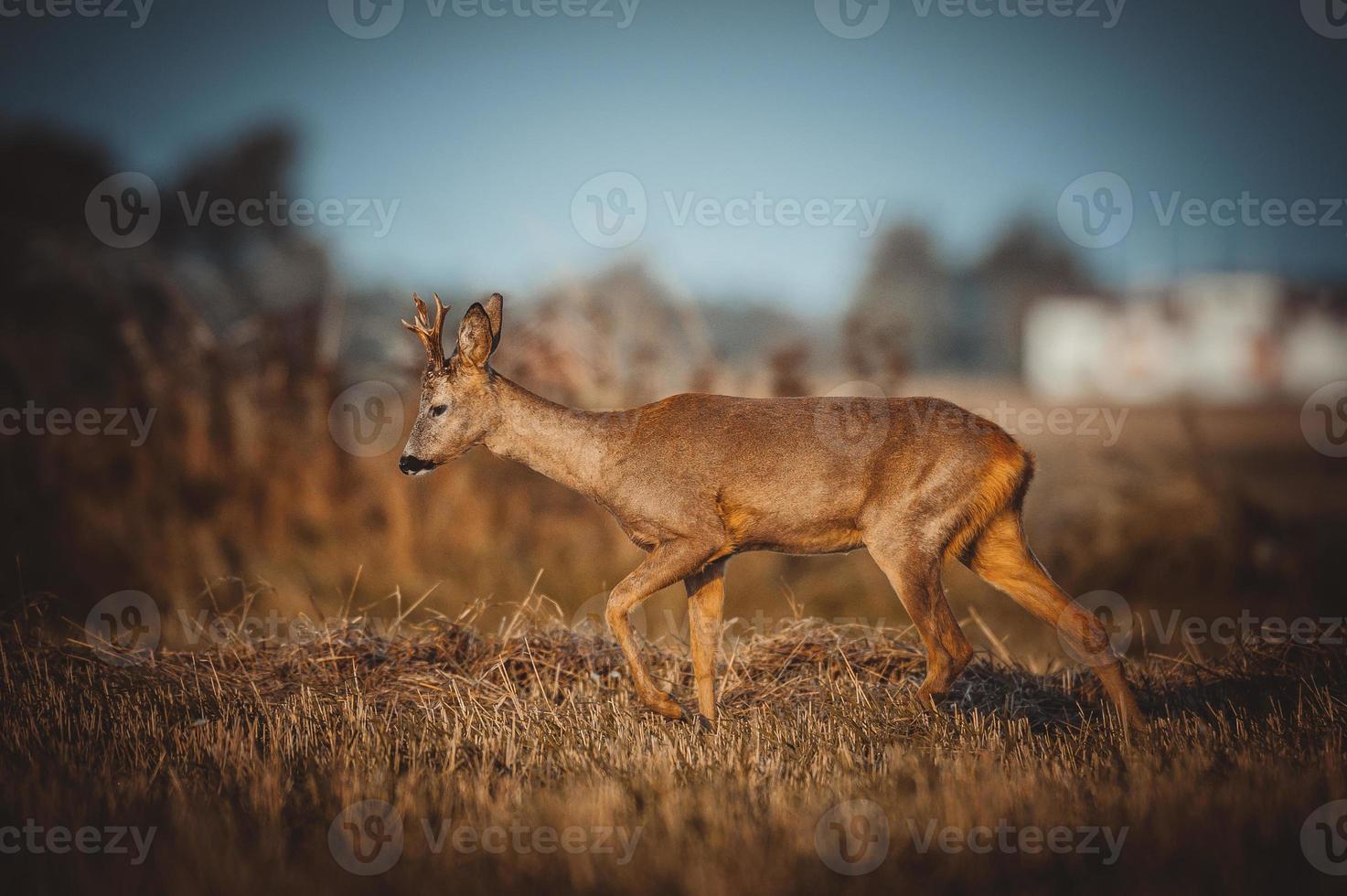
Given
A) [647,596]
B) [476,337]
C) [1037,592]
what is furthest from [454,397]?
[1037,592]

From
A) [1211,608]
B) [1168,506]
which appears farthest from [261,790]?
[1168,506]

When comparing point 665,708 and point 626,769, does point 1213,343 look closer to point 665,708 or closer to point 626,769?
point 665,708

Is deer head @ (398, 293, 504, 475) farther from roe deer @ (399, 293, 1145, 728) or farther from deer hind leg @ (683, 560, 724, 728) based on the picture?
deer hind leg @ (683, 560, 724, 728)

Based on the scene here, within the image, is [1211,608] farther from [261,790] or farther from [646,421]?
[261,790]

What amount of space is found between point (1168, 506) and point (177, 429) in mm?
13976

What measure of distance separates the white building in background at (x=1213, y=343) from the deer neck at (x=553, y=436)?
19371 millimetres

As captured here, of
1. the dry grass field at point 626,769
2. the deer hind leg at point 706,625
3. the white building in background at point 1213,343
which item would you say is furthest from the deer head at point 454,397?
the white building in background at point 1213,343

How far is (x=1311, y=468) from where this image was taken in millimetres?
16156

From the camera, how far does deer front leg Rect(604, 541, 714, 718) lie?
6133mm

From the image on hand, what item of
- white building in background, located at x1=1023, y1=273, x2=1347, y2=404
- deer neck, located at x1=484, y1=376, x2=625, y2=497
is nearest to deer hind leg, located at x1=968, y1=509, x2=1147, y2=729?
deer neck, located at x1=484, y1=376, x2=625, y2=497

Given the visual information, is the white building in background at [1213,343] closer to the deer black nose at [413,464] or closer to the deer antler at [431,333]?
the deer antler at [431,333]

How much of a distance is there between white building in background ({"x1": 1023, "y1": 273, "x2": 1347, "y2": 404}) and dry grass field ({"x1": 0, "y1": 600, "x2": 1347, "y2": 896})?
61.7 ft

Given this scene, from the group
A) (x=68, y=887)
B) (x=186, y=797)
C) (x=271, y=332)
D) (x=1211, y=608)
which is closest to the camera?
(x=68, y=887)

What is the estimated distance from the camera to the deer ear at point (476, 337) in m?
6.65
